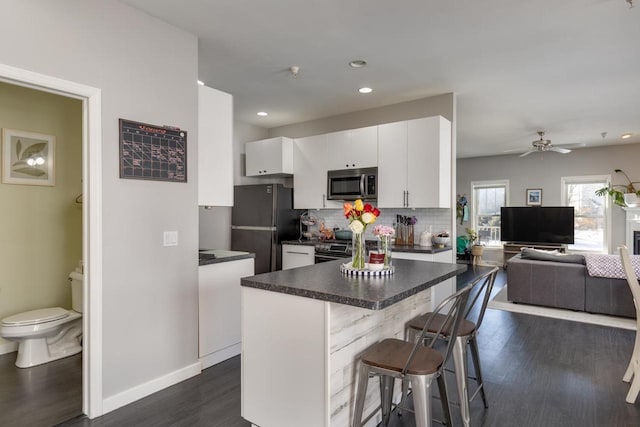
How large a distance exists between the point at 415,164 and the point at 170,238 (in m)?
2.76

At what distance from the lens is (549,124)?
5.84 meters

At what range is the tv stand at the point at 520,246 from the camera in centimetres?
792

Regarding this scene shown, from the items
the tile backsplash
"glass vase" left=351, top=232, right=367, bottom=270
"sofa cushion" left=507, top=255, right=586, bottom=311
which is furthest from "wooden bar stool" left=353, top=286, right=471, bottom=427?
"sofa cushion" left=507, top=255, right=586, bottom=311

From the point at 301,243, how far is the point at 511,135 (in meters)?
4.56

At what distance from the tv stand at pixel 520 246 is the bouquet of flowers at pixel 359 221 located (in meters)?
7.40

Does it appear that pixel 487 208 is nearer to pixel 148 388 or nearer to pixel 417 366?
pixel 417 366

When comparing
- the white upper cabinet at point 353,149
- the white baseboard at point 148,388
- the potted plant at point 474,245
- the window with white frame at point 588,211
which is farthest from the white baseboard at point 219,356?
the window with white frame at point 588,211

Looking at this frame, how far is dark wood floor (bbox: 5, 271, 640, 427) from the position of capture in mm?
2268

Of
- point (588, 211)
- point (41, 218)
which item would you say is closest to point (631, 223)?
point (588, 211)

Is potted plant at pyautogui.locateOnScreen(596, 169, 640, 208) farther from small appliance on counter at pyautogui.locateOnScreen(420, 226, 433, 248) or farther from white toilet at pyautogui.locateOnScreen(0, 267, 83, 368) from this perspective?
white toilet at pyautogui.locateOnScreen(0, 267, 83, 368)

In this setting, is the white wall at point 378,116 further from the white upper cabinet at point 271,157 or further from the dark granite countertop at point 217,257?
the dark granite countertop at point 217,257

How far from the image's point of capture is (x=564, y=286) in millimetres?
4828

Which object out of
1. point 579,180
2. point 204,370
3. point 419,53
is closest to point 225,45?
point 419,53

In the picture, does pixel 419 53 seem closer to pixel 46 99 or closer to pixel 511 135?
pixel 46 99
